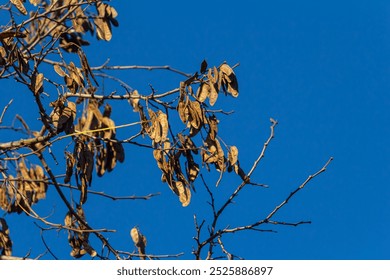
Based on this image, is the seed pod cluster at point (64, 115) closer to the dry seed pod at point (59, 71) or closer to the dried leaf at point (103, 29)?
the dry seed pod at point (59, 71)

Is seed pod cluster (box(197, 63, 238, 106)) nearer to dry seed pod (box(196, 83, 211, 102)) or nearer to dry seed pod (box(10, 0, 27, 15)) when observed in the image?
dry seed pod (box(196, 83, 211, 102))

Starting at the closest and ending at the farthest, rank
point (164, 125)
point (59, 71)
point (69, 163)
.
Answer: point (164, 125) → point (69, 163) → point (59, 71)

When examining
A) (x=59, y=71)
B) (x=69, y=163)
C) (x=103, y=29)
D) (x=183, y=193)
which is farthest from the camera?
(x=103, y=29)

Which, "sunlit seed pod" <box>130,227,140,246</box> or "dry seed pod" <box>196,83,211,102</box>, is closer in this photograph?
"dry seed pod" <box>196,83,211,102</box>

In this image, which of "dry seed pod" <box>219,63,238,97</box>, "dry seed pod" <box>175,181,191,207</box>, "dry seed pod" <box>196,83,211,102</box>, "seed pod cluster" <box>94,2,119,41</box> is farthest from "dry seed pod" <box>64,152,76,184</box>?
"seed pod cluster" <box>94,2,119,41</box>

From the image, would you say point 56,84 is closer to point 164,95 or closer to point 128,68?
point 164,95

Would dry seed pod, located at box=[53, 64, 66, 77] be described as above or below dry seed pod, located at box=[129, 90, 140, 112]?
above

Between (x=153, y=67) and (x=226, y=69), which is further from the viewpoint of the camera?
(x=153, y=67)

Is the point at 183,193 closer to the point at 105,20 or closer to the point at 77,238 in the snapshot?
the point at 77,238

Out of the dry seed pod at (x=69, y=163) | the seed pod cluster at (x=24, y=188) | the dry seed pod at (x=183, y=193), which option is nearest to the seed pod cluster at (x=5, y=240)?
the seed pod cluster at (x=24, y=188)

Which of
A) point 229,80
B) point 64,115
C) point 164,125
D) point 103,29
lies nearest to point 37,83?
point 64,115
